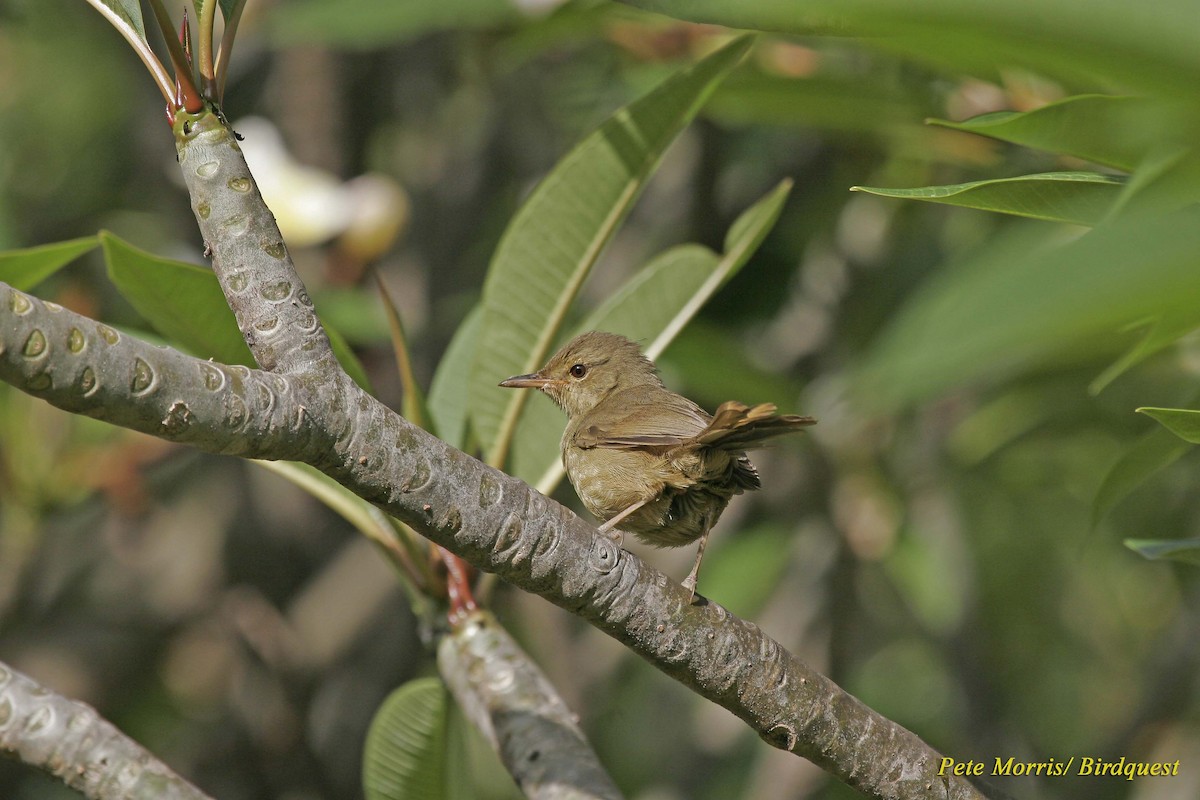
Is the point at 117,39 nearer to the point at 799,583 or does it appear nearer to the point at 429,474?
the point at 799,583

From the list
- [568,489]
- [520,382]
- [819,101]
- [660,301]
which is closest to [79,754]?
[520,382]

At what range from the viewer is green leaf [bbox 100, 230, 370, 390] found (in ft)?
7.72

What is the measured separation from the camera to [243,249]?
5.82ft

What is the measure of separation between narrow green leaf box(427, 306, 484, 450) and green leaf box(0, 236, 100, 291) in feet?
3.55

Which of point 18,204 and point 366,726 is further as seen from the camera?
point 18,204

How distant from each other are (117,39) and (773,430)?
454cm

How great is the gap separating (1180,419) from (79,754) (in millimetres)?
1919

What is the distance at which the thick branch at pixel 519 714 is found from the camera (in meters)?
2.38

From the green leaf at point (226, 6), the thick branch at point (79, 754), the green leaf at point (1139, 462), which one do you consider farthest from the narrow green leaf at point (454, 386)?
the green leaf at point (1139, 462)

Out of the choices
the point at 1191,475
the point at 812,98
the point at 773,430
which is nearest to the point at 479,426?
the point at 773,430

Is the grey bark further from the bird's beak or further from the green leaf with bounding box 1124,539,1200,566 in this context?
the bird's beak

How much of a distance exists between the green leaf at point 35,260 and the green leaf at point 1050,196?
4.86 feet

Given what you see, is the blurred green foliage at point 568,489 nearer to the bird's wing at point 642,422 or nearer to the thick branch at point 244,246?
the bird's wing at point 642,422

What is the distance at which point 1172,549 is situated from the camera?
7.60ft
